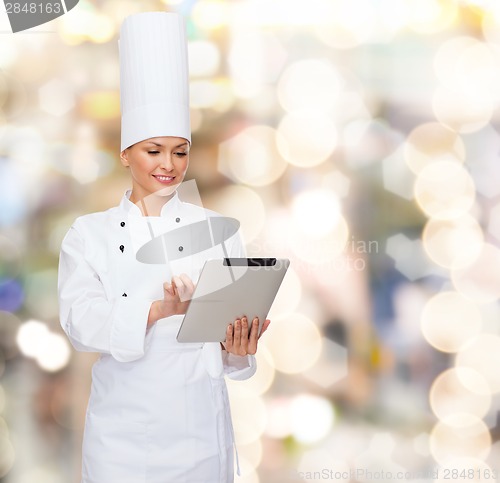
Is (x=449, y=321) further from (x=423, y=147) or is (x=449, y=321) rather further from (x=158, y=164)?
(x=158, y=164)

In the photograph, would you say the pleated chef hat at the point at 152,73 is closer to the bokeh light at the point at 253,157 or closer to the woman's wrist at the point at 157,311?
the woman's wrist at the point at 157,311

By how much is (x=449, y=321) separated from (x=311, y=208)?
0.52m

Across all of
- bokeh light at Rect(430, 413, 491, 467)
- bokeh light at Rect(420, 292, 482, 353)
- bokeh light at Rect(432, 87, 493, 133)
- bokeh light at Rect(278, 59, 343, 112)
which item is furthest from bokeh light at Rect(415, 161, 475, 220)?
bokeh light at Rect(430, 413, 491, 467)

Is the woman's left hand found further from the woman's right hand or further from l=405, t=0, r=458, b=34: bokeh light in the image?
l=405, t=0, r=458, b=34: bokeh light

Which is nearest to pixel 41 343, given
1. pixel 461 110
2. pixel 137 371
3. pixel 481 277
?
pixel 137 371

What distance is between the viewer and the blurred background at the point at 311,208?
2.02 meters

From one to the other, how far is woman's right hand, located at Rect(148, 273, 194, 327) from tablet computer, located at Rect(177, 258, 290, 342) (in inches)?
0.6

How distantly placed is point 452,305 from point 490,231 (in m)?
0.24

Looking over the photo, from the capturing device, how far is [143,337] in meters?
1.23

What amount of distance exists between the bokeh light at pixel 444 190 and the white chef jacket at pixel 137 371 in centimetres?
89

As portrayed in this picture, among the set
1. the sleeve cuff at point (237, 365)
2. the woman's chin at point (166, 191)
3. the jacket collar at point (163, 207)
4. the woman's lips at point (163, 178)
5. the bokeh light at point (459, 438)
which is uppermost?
the woman's lips at point (163, 178)

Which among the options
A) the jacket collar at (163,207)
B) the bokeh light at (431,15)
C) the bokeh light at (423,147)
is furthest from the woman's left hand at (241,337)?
the bokeh light at (431,15)

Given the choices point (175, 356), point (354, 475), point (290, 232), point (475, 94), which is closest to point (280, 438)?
point (354, 475)

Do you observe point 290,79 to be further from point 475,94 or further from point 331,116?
point 475,94
